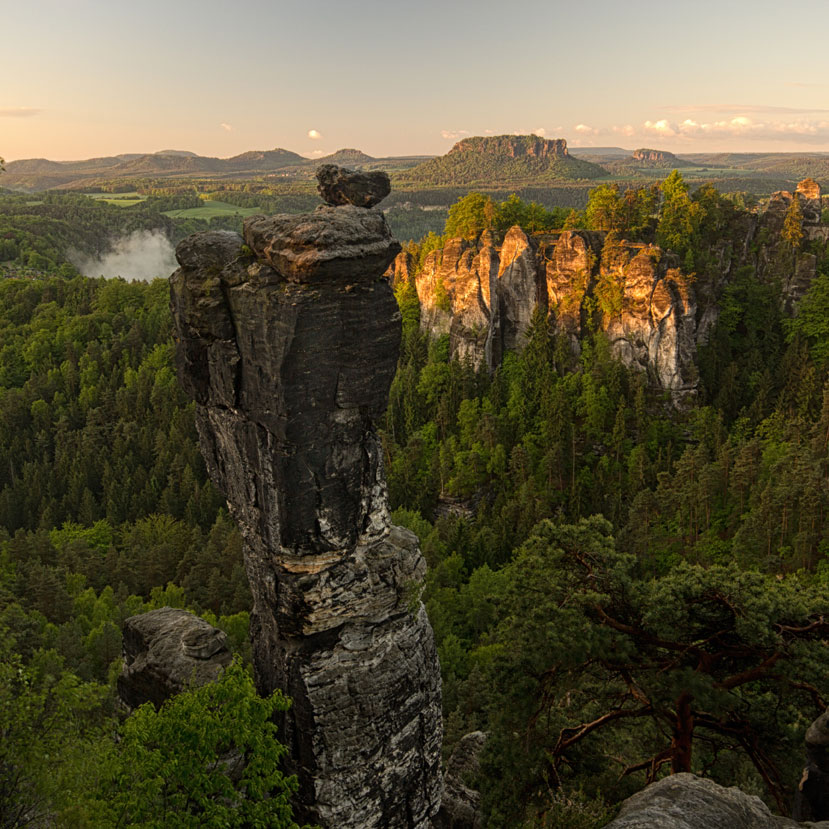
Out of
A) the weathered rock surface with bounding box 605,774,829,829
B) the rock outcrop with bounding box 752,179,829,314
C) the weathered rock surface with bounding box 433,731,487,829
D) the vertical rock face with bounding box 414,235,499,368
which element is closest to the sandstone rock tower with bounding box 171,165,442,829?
the weathered rock surface with bounding box 433,731,487,829

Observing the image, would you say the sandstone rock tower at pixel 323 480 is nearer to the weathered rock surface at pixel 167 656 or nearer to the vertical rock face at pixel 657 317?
the weathered rock surface at pixel 167 656

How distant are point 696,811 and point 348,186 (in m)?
15.5

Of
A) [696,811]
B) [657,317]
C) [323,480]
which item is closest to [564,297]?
[657,317]

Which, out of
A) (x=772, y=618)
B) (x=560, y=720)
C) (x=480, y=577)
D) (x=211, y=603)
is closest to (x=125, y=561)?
(x=211, y=603)

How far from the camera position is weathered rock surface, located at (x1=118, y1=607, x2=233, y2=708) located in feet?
60.8

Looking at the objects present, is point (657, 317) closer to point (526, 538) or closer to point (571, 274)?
point (571, 274)

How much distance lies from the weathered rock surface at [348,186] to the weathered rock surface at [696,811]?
1467 cm

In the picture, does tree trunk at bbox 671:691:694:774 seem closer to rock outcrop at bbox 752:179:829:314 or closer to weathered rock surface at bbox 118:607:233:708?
weathered rock surface at bbox 118:607:233:708

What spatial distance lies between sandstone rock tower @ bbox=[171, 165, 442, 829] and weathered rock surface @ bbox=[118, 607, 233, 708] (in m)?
2.26

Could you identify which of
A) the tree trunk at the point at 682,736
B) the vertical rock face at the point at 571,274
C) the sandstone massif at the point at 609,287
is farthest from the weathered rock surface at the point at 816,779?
the vertical rock face at the point at 571,274

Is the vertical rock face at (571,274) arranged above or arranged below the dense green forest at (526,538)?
above

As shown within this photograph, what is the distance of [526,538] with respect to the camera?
47438 millimetres

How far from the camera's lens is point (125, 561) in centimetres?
5378

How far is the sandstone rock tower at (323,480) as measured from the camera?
1480 cm
